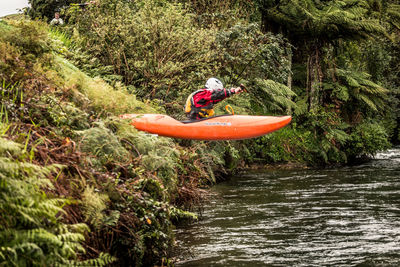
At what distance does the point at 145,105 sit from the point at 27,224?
571cm

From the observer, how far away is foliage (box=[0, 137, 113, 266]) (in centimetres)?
369

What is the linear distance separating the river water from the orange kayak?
4.99ft

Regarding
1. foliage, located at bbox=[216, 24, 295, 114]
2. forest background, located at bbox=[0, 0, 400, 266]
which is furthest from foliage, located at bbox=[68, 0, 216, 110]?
foliage, located at bbox=[216, 24, 295, 114]

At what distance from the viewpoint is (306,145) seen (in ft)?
60.6

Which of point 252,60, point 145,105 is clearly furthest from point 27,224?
point 252,60

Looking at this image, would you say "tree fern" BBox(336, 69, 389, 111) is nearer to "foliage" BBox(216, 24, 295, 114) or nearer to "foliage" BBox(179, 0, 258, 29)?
"foliage" BBox(179, 0, 258, 29)

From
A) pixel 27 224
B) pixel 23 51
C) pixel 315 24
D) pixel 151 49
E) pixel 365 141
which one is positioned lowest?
pixel 365 141

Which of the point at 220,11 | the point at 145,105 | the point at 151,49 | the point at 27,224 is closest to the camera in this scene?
the point at 27,224

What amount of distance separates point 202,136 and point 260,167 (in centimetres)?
838

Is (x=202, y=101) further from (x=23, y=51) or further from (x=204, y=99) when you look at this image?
(x=23, y=51)

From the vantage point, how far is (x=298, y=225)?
881 centimetres

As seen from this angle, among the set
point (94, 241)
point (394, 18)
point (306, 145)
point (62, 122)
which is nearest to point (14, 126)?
point (62, 122)

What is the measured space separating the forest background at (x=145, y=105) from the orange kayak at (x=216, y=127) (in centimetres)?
35

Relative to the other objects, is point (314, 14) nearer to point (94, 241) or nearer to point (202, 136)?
point (202, 136)
